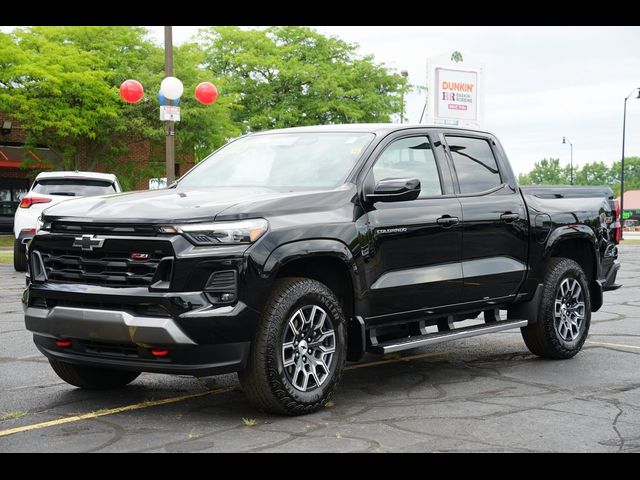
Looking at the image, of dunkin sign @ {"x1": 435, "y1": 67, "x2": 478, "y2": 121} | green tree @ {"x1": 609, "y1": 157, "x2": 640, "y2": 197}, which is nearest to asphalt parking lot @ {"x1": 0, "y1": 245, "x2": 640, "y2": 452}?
dunkin sign @ {"x1": 435, "y1": 67, "x2": 478, "y2": 121}

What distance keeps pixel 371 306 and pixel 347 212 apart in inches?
25.7

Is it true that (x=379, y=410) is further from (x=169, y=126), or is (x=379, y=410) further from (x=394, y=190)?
(x=169, y=126)

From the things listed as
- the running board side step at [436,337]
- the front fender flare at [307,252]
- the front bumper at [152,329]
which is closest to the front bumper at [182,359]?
the front bumper at [152,329]

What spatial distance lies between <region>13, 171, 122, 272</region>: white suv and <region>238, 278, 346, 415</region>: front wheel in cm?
1039

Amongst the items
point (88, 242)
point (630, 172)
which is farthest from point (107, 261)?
point (630, 172)

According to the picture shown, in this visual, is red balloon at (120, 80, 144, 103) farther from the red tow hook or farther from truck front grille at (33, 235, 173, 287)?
the red tow hook

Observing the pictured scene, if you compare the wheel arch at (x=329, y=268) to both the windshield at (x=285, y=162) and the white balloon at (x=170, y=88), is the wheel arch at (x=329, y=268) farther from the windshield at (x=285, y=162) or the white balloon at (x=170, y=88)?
the white balloon at (x=170, y=88)

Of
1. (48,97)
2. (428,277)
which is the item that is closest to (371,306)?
(428,277)

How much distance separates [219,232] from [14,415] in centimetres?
175

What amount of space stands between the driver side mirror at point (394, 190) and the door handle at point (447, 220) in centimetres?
54

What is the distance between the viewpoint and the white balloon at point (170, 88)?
55.0 feet

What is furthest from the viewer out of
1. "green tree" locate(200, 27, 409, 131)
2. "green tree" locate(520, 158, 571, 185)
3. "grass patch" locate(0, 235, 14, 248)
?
"green tree" locate(520, 158, 571, 185)

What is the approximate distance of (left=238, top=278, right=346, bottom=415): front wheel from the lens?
17.9 feet

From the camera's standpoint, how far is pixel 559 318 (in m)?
7.96
